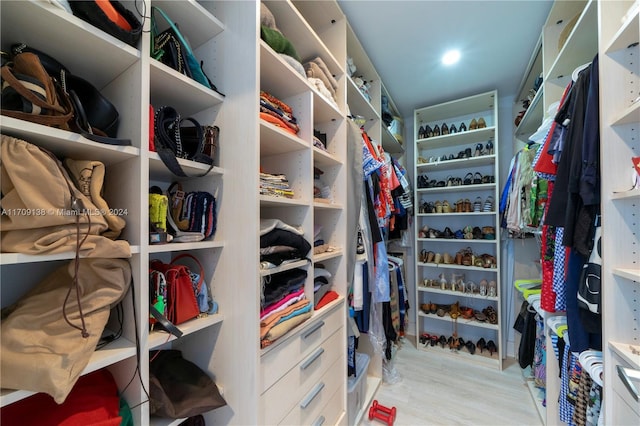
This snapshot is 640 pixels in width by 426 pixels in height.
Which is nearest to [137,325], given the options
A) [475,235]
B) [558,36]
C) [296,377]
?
[296,377]

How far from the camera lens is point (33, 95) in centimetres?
52

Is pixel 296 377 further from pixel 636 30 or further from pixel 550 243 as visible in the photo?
pixel 636 30

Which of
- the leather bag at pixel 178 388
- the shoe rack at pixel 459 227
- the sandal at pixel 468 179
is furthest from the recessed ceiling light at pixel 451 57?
the leather bag at pixel 178 388

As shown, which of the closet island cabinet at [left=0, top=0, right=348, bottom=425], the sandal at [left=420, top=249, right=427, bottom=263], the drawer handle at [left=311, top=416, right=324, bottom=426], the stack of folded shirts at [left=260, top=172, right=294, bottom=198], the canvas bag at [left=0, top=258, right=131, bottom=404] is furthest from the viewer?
the sandal at [left=420, top=249, right=427, bottom=263]

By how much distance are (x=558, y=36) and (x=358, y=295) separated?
200 centimetres

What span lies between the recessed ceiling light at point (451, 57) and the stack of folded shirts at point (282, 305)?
190 centimetres

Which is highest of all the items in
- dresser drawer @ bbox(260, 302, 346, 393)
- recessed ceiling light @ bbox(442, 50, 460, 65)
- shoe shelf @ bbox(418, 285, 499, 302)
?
recessed ceiling light @ bbox(442, 50, 460, 65)

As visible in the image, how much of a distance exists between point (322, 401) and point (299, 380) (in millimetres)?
290

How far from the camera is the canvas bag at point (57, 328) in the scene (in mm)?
486

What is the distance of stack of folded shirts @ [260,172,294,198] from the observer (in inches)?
39.6

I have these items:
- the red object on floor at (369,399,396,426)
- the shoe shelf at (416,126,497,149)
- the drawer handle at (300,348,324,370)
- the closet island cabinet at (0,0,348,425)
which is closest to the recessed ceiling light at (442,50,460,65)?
the shoe shelf at (416,126,497,149)

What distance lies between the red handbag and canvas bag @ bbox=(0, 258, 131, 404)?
0.14m

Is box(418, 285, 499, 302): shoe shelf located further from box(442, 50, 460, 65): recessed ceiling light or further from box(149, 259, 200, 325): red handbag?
box(149, 259, 200, 325): red handbag

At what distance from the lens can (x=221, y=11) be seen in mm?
937
